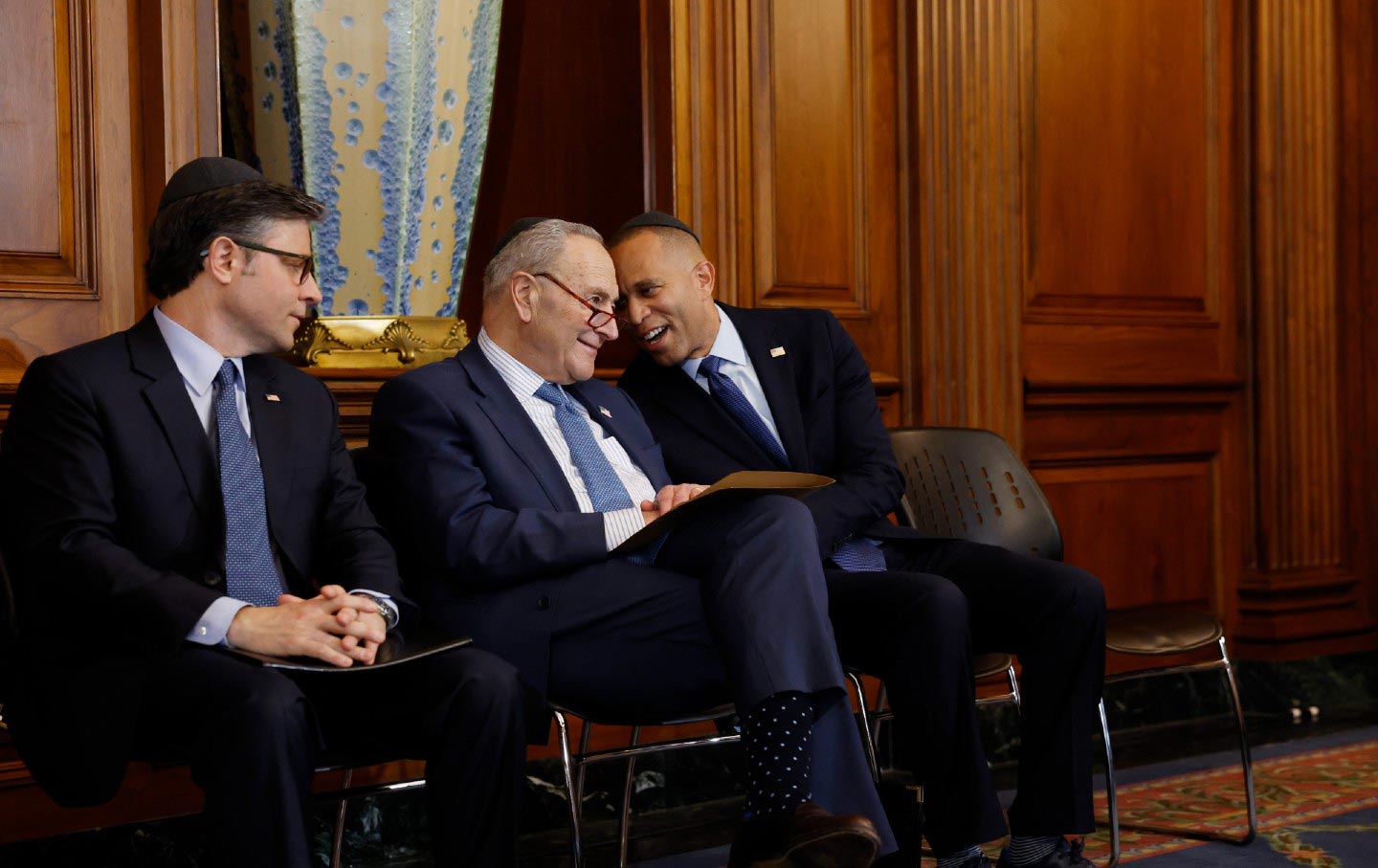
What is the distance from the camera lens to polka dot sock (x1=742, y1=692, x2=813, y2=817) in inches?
83.3

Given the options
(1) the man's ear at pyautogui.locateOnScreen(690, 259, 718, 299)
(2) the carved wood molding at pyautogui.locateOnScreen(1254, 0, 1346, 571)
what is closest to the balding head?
(1) the man's ear at pyautogui.locateOnScreen(690, 259, 718, 299)

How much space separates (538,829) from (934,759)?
116 centimetres

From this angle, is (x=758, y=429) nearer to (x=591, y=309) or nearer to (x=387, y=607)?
(x=591, y=309)

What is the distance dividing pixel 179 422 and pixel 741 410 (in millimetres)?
1169

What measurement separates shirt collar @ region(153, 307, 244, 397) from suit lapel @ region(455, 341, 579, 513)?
47 cm

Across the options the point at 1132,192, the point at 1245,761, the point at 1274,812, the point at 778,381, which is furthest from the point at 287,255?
the point at 1132,192

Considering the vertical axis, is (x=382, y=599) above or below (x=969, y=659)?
above

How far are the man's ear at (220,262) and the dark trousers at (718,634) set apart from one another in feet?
2.37

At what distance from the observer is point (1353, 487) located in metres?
4.67

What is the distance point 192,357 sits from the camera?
2219 millimetres

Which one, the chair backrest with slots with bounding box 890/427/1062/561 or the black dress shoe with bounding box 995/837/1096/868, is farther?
the chair backrest with slots with bounding box 890/427/1062/561

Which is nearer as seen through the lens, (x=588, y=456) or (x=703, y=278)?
(x=588, y=456)

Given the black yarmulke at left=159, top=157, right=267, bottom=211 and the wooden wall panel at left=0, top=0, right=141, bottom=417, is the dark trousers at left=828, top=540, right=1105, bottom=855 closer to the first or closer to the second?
the black yarmulke at left=159, top=157, right=267, bottom=211

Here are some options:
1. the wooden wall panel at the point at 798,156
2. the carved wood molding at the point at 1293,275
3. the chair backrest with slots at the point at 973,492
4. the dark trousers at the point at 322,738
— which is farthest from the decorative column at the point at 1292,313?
the dark trousers at the point at 322,738
